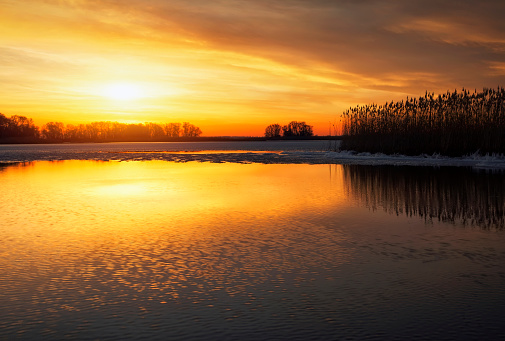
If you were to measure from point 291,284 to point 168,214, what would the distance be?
287 inches

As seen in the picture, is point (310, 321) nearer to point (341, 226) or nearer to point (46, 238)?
point (341, 226)

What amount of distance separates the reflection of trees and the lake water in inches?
5.0

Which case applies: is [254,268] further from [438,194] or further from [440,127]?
[440,127]

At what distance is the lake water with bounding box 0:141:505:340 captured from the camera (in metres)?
5.83

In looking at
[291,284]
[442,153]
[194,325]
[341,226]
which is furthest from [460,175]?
[194,325]

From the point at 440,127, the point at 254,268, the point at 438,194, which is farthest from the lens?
the point at 440,127

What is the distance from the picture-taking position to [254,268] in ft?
27.2

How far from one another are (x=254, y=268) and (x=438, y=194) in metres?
11.7

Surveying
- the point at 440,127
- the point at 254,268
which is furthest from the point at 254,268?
the point at 440,127

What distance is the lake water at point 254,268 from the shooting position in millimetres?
5828

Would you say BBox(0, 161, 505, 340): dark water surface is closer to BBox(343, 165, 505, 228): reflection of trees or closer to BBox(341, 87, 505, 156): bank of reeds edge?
BBox(343, 165, 505, 228): reflection of trees

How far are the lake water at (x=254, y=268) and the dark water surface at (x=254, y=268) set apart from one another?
29 millimetres

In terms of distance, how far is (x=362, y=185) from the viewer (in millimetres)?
21609

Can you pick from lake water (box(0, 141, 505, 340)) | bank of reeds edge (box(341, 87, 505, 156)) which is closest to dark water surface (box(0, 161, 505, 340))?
lake water (box(0, 141, 505, 340))
